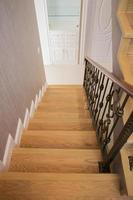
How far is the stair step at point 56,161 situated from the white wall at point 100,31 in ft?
8.85

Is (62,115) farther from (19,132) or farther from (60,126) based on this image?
(19,132)

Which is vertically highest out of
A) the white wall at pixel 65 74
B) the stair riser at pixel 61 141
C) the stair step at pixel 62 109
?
the stair riser at pixel 61 141

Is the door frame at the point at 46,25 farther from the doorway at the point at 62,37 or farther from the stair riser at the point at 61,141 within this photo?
the stair riser at the point at 61,141

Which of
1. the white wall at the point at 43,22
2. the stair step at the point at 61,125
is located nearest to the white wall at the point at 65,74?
the white wall at the point at 43,22

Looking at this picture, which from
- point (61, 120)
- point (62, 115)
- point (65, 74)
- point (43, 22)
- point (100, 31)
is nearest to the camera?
point (61, 120)

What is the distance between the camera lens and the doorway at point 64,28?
4023 mm

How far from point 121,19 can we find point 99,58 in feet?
8.30

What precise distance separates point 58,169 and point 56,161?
0.24 ft

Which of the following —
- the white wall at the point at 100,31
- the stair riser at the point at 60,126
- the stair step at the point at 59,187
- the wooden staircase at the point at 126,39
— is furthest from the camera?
the white wall at the point at 100,31

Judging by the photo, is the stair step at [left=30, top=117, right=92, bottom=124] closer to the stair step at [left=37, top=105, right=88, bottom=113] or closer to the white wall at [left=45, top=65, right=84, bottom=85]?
the stair step at [left=37, top=105, right=88, bottom=113]

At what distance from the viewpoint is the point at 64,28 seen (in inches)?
172

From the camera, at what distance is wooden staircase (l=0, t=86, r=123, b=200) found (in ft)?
3.55

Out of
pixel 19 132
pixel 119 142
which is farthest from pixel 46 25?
pixel 119 142

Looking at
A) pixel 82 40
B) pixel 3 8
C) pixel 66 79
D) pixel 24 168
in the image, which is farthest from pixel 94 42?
pixel 24 168
